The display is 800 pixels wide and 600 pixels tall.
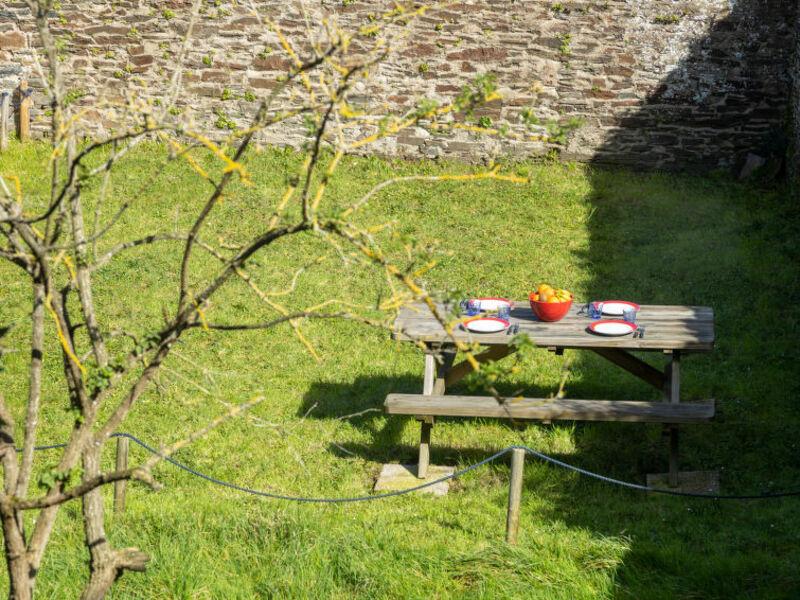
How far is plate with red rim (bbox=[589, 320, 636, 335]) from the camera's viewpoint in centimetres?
617

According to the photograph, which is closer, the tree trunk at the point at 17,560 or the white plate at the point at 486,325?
the tree trunk at the point at 17,560

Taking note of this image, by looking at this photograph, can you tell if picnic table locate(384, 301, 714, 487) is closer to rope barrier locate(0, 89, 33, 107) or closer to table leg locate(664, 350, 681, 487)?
table leg locate(664, 350, 681, 487)

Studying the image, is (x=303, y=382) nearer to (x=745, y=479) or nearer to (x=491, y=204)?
(x=745, y=479)

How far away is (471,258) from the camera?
33.0 feet

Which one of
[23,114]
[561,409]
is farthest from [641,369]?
[23,114]

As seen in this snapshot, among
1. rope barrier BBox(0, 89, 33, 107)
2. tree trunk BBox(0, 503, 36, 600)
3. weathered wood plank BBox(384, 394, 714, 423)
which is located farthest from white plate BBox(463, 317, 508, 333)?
A: rope barrier BBox(0, 89, 33, 107)

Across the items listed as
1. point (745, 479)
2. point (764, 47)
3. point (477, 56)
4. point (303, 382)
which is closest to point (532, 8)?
point (477, 56)

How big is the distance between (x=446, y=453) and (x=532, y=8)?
7585 millimetres

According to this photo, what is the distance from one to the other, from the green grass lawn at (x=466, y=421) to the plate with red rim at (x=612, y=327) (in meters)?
0.90

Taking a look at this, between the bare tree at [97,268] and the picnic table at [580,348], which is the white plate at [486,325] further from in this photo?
the bare tree at [97,268]

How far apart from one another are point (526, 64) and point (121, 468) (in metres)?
8.62

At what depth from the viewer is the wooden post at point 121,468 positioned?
5.41 metres

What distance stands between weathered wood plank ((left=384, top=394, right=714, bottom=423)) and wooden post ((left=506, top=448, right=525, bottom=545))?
0.67 m

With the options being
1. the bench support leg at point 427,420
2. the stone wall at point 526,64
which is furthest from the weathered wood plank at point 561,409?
the stone wall at point 526,64
